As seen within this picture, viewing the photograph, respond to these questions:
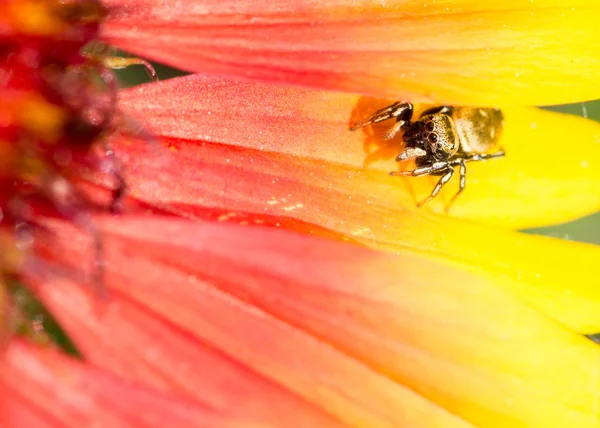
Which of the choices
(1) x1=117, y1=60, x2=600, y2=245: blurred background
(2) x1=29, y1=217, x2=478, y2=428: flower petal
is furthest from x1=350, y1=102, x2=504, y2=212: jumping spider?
(2) x1=29, y1=217, x2=478, y2=428: flower petal

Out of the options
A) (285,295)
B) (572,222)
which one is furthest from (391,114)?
(572,222)

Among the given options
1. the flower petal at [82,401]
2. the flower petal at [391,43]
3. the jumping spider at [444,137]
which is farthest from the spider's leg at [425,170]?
the flower petal at [82,401]

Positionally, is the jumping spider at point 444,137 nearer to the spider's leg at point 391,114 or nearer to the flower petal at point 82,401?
the spider's leg at point 391,114

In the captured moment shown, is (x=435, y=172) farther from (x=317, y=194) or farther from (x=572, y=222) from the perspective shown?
(x=572, y=222)

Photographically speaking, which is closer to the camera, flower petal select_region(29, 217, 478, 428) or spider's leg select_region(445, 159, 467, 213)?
flower petal select_region(29, 217, 478, 428)

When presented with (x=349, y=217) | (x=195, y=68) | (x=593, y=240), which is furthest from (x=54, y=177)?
(x=593, y=240)

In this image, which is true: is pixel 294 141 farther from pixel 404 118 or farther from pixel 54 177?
pixel 54 177

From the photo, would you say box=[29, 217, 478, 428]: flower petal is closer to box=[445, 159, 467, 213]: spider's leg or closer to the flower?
the flower
